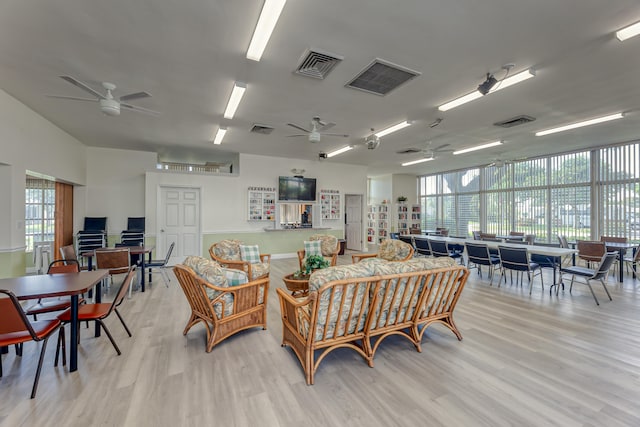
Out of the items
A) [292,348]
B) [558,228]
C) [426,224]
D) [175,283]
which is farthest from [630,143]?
[175,283]

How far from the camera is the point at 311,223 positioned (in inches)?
346

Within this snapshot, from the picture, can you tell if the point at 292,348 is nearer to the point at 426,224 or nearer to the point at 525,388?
the point at 525,388

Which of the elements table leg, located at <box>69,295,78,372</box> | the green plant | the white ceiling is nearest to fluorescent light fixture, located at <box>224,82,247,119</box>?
the white ceiling

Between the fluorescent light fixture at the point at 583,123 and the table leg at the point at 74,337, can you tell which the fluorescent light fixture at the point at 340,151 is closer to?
the fluorescent light fixture at the point at 583,123

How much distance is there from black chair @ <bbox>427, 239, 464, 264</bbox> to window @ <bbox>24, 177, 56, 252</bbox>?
8.60 meters

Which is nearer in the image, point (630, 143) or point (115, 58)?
point (115, 58)

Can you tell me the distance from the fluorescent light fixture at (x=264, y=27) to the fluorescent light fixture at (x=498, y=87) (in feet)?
9.49

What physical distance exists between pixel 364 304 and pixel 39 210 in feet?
24.5

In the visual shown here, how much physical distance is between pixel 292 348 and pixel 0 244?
4.72 m

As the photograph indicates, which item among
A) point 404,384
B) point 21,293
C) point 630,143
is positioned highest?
point 630,143

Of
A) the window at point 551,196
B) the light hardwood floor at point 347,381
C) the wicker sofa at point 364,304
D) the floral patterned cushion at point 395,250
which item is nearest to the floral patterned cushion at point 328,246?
the floral patterned cushion at point 395,250

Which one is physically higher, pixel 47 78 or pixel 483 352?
pixel 47 78

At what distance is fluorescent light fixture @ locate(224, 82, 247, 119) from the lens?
364cm

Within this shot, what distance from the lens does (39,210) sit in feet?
19.4
